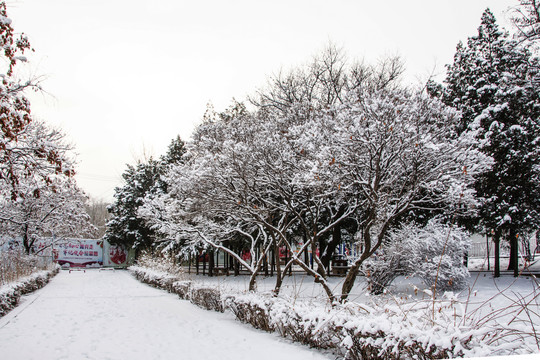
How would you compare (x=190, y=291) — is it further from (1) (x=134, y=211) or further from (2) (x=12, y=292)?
(1) (x=134, y=211)

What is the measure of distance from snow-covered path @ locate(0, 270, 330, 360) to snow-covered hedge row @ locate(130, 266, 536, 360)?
0.33 metres

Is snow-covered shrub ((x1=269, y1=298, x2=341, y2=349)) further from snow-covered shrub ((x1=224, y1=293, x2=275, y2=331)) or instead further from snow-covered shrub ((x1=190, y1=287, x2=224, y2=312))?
snow-covered shrub ((x1=190, y1=287, x2=224, y2=312))

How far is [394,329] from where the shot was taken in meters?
4.20

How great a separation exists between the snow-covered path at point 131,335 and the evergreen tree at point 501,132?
11.9 meters

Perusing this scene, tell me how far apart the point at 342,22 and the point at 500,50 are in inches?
592

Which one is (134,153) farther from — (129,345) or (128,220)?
(129,345)

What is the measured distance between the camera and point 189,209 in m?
12.6

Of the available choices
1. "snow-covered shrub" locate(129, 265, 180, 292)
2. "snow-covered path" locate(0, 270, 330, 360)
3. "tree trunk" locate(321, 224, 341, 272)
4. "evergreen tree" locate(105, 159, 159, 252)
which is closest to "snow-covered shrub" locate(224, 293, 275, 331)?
"snow-covered path" locate(0, 270, 330, 360)

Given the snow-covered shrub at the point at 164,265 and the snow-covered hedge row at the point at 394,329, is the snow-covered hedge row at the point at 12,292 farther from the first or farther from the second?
the snow-covered hedge row at the point at 394,329

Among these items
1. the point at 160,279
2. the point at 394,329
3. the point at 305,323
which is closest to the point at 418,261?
the point at 305,323

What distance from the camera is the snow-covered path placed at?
19.0 feet

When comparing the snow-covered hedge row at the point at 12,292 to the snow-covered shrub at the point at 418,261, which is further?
the snow-covered shrub at the point at 418,261

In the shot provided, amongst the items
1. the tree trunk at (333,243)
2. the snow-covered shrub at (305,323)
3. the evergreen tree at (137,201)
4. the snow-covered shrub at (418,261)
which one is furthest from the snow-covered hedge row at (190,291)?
the evergreen tree at (137,201)

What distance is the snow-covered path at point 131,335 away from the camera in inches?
227
